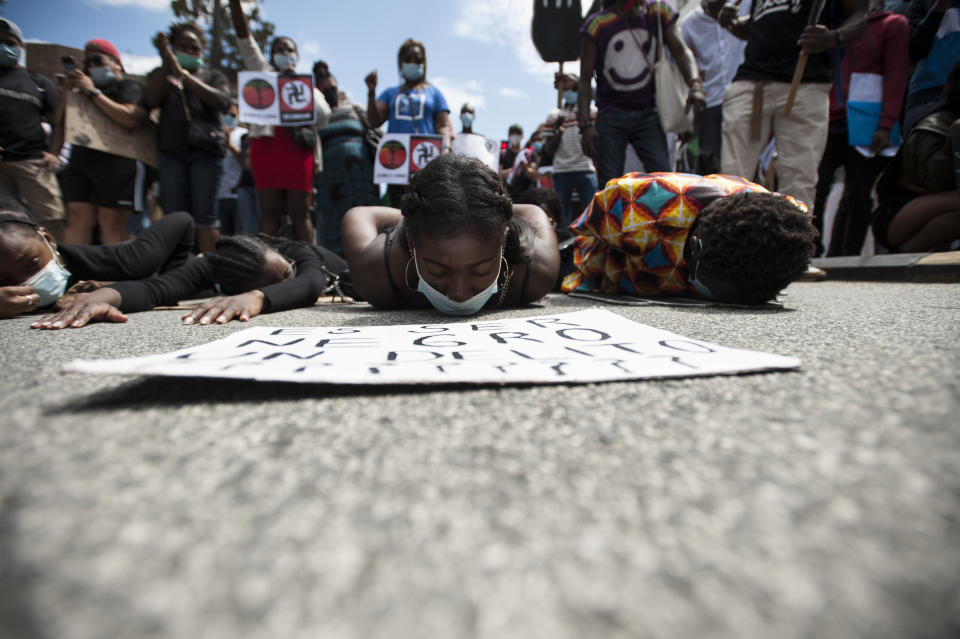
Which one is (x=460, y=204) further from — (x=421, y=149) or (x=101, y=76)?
(x=101, y=76)

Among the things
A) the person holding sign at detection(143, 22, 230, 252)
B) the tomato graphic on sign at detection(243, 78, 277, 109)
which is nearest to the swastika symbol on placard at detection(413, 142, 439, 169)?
the tomato graphic on sign at detection(243, 78, 277, 109)

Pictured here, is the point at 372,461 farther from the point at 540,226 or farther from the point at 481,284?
the point at 540,226

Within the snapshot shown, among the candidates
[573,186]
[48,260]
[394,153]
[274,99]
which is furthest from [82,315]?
[573,186]

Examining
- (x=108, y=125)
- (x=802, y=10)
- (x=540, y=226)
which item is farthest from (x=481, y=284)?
(x=108, y=125)

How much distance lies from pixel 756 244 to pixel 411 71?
103 inches

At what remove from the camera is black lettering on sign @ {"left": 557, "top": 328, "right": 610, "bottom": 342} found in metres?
0.75

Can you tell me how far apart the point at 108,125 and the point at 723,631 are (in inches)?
134

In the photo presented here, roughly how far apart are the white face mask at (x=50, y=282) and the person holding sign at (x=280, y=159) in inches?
48.7

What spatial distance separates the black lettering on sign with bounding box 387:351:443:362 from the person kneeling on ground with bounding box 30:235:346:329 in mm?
914

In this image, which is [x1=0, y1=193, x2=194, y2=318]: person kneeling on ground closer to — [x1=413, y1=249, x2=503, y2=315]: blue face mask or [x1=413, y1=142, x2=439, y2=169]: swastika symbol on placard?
[x1=413, y1=249, x2=503, y2=315]: blue face mask

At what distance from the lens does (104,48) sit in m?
2.65

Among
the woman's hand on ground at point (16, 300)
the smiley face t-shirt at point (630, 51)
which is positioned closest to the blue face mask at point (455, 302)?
the woman's hand on ground at point (16, 300)

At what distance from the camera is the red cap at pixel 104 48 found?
261cm

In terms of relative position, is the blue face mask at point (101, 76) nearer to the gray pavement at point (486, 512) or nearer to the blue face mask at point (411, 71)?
the blue face mask at point (411, 71)
